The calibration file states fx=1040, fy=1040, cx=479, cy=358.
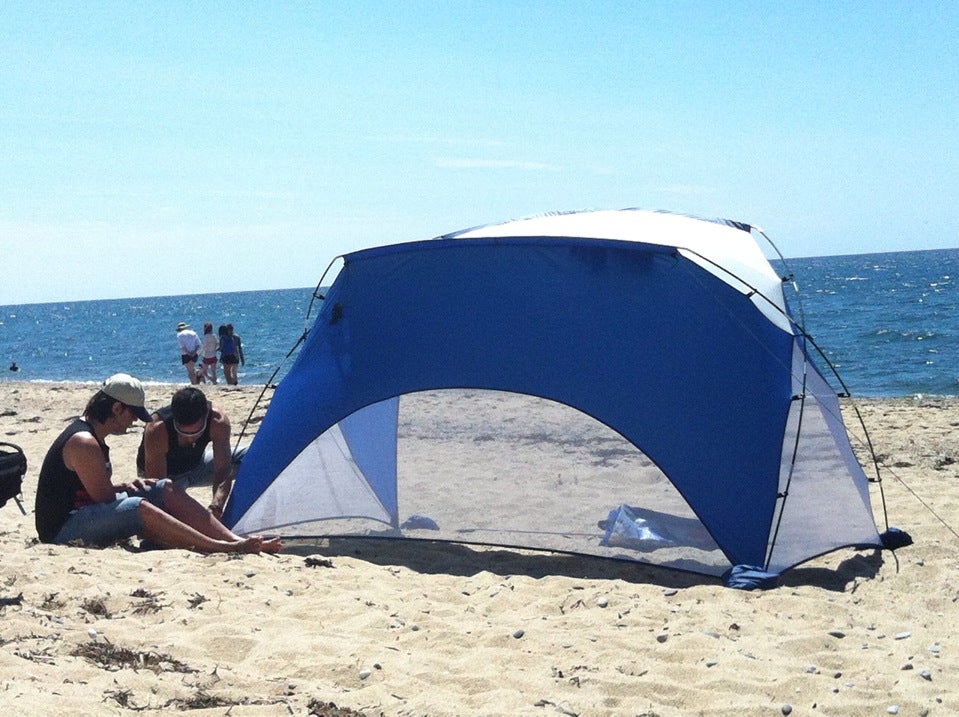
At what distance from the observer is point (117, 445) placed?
11.8 metres

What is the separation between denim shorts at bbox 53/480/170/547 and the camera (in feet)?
21.5

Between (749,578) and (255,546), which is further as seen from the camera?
(255,546)

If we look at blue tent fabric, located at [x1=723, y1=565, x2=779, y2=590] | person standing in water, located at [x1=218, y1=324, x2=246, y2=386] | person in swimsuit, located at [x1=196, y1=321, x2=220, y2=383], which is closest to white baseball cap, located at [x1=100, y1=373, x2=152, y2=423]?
blue tent fabric, located at [x1=723, y1=565, x2=779, y2=590]

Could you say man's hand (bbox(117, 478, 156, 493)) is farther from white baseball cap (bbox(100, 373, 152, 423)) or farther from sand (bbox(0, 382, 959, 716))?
white baseball cap (bbox(100, 373, 152, 423))

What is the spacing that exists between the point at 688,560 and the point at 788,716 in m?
2.22

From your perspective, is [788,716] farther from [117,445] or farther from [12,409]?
[12,409]

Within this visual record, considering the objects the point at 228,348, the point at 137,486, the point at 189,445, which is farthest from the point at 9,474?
the point at 228,348

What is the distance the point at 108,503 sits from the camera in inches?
261

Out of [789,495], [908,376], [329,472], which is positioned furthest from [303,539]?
[908,376]

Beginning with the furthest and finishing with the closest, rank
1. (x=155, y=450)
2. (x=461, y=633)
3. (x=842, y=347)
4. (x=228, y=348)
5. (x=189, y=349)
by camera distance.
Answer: (x=842, y=347) → (x=189, y=349) → (x=228, y=348) → (x=155, y=450) → (x=461, y=633)

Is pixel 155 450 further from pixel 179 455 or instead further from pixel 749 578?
pixel 749 578

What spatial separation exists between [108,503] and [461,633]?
2.78 metres

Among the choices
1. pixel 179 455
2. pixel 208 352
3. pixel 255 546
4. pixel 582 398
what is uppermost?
pixel 208 352

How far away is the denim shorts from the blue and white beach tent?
0.76 m
